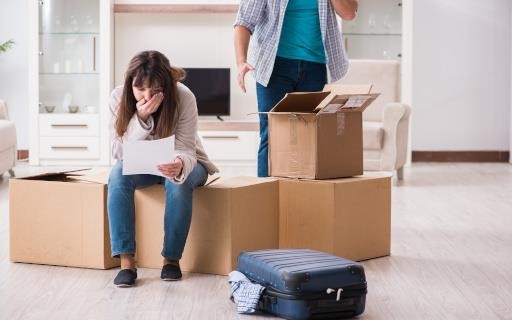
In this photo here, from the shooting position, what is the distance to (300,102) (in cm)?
325

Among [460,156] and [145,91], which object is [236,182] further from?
[460,156]

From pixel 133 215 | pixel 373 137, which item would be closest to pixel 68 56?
pixel 373 137

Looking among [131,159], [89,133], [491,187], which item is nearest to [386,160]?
[491,187]

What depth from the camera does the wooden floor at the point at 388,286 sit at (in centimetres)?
248

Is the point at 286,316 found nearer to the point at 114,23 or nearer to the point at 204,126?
the point at 204,126

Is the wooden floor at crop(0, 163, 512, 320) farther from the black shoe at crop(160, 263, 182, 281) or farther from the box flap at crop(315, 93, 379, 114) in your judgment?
the box flap at crop(315, 93, 379, 114)

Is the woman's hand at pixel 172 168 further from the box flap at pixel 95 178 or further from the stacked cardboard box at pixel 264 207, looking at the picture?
the box flap at pixel 95 178

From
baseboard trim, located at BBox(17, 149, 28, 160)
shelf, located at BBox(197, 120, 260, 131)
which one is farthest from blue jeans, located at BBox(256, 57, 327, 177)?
baseboard trim, located at BBox(17, 149, 28, 160)

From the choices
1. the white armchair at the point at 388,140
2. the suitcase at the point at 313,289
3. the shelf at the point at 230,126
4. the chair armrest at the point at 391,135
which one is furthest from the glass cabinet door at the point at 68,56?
the suitcase at the point at 313,289

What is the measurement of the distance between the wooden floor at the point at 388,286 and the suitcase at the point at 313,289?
0.09 metres

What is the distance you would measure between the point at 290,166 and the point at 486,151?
509cm

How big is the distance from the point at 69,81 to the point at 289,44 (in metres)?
4.60

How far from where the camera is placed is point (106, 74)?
24.6ft

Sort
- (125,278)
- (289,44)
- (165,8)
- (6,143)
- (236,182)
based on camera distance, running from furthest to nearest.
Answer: (165,8) → (6,143) → (289,44) → (236,182) → (125,278)
